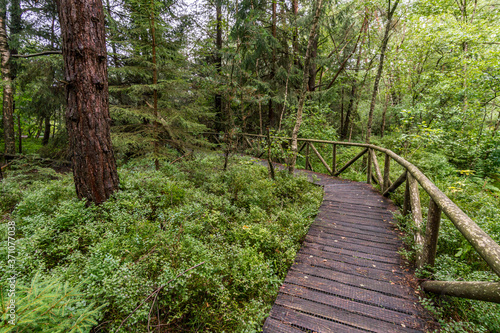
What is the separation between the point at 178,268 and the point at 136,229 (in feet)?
3.17

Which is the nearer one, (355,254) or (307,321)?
(307,321)

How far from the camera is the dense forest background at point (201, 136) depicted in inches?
89.0

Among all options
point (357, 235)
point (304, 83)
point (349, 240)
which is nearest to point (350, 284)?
point (349, 240)

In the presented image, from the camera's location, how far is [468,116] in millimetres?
7664

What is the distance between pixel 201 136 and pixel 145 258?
5.13m

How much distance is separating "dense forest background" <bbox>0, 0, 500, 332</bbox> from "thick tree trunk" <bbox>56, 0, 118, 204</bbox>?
30cm

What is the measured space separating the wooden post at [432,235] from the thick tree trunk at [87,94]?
4.76 metres

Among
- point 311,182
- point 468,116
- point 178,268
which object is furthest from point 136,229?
point 468,116

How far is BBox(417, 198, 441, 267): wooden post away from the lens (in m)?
2.49

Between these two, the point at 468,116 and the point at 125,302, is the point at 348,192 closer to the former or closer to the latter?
the point at 125,302

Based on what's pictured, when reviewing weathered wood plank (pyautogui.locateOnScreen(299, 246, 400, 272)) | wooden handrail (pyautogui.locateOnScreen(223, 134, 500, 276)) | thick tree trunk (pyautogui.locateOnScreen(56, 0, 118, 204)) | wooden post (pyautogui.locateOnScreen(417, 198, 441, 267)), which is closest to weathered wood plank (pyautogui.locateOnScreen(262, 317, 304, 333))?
weathered wood plank (pyautogui.locateOnScreen(299, 246, 400, 272))

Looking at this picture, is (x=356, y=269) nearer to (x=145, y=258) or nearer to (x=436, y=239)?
(x=436, y=239)

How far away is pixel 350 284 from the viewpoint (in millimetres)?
2697

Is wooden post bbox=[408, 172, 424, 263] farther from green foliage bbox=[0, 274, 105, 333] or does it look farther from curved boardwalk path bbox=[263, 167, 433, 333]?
green foliage bbox=[0, 274, 105, 333]
